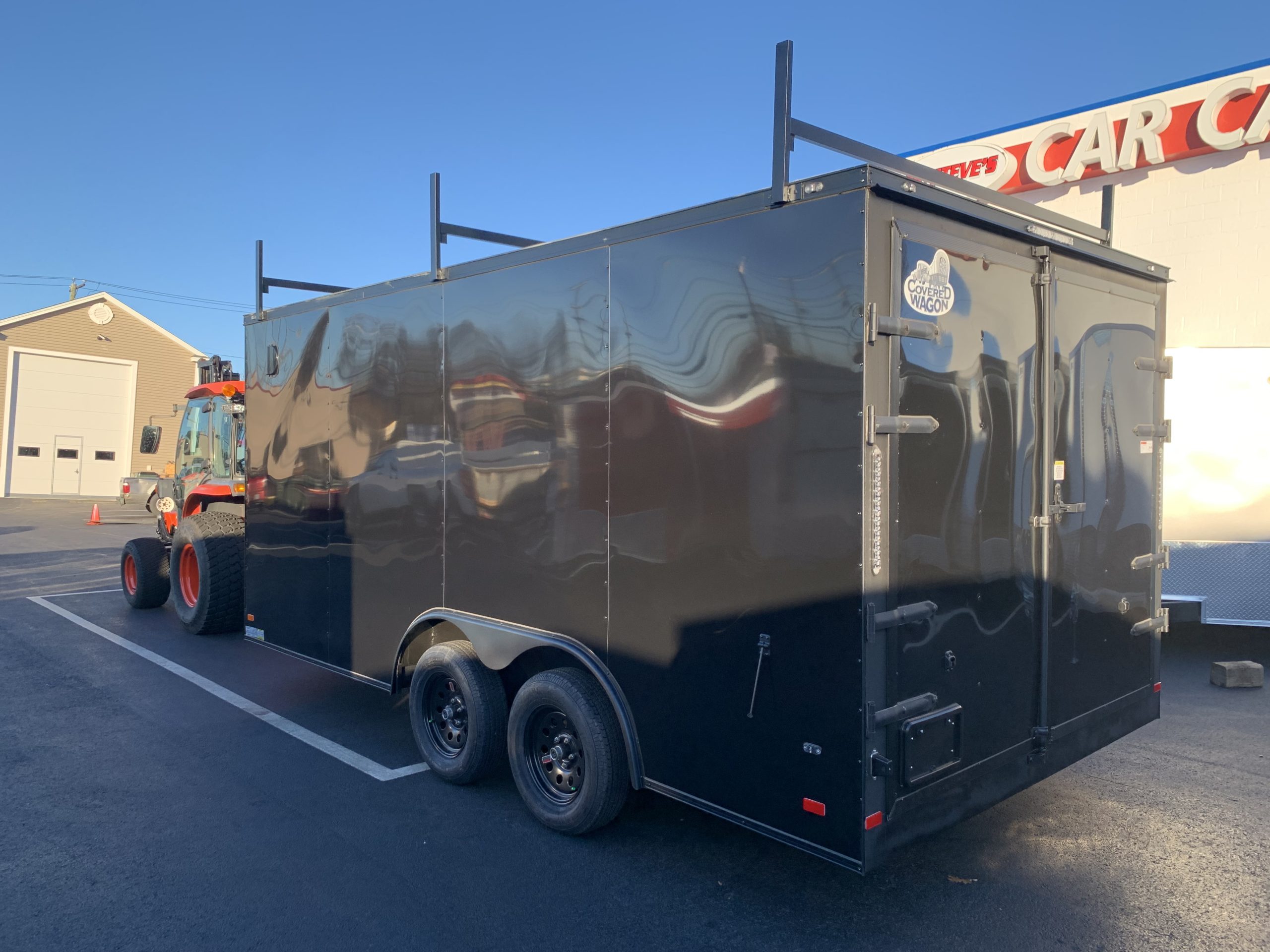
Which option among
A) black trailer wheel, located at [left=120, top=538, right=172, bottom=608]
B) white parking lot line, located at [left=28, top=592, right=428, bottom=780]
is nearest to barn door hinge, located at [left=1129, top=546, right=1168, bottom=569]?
white parking lot line, located at [left=28, top=592, right=428, bottom=780]

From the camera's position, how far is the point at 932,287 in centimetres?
341

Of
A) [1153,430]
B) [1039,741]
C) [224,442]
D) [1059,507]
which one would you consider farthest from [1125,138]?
[224,442]

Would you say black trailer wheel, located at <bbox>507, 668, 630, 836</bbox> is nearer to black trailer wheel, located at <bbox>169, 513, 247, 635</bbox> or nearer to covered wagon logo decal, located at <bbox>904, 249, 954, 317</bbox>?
covered wagon logo decal, located at <bbox>904, 249, 954, 317</bbox>

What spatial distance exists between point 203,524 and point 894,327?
786 centimetres

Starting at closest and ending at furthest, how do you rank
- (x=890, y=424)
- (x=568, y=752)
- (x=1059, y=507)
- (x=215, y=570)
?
(x=890, y=424)
(x=1059, y=507)
(x=568, y=752)
(x=215, y=570)

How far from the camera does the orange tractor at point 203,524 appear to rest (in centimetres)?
882

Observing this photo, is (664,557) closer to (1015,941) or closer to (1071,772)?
(1015,941)

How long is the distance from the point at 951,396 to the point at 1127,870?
237 centimetres

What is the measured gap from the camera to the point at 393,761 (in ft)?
18.0

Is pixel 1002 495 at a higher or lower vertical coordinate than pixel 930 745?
higher

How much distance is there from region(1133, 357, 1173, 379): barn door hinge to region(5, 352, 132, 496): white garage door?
35.9 meters

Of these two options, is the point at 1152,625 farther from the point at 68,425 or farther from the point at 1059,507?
the point at 68,425

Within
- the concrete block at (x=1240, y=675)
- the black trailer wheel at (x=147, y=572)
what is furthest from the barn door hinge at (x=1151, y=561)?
the black trailer wheel at (x=147, y=572)

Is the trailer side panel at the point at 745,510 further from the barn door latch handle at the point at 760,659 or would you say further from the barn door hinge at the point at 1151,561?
the barn door hinge at the point at 1151,561
